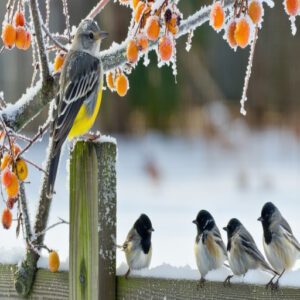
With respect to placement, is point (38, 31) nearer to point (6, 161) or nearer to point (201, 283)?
point (6, 161)

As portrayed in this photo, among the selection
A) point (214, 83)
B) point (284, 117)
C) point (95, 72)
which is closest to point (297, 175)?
point (284, 117)

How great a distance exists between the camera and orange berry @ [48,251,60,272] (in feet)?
9.49

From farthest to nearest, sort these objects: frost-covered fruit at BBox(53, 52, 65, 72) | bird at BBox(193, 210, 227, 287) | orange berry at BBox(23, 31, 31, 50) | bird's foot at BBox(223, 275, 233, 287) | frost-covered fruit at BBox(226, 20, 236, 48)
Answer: frost-covered fruit at BBox(53, 52, 65, 72), orange berry at BBox(23, 31, 31, 50), frost-covered fruit at BBox(226, 20, 236, 48), bird at BBox(193, 210, 227, 287), bird's foot at BBox(223, 275, 233, 287)

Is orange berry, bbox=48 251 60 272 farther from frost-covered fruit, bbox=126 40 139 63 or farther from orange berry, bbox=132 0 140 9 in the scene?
orange berry, bbox=132 0 140 9

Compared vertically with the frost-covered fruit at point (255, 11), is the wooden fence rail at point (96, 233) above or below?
below

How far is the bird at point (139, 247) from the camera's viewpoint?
9.17 feet

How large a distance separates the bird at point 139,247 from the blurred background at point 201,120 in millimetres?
7987

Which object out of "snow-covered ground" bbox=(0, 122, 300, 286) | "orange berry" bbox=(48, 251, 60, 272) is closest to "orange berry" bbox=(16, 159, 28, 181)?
"orange berry" bbox=(48, 251, 60, 272)

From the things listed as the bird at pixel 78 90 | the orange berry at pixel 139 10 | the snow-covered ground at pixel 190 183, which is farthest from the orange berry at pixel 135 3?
the snow-covered ground at pixel 190 183

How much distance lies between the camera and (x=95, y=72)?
132 inches

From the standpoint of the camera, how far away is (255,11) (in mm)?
2744

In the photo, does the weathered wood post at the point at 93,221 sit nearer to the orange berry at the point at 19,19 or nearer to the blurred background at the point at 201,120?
the orange berry at the point at 19,19

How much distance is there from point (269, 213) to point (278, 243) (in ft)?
0.49

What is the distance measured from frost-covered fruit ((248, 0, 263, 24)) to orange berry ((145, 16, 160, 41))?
11.4 inches
